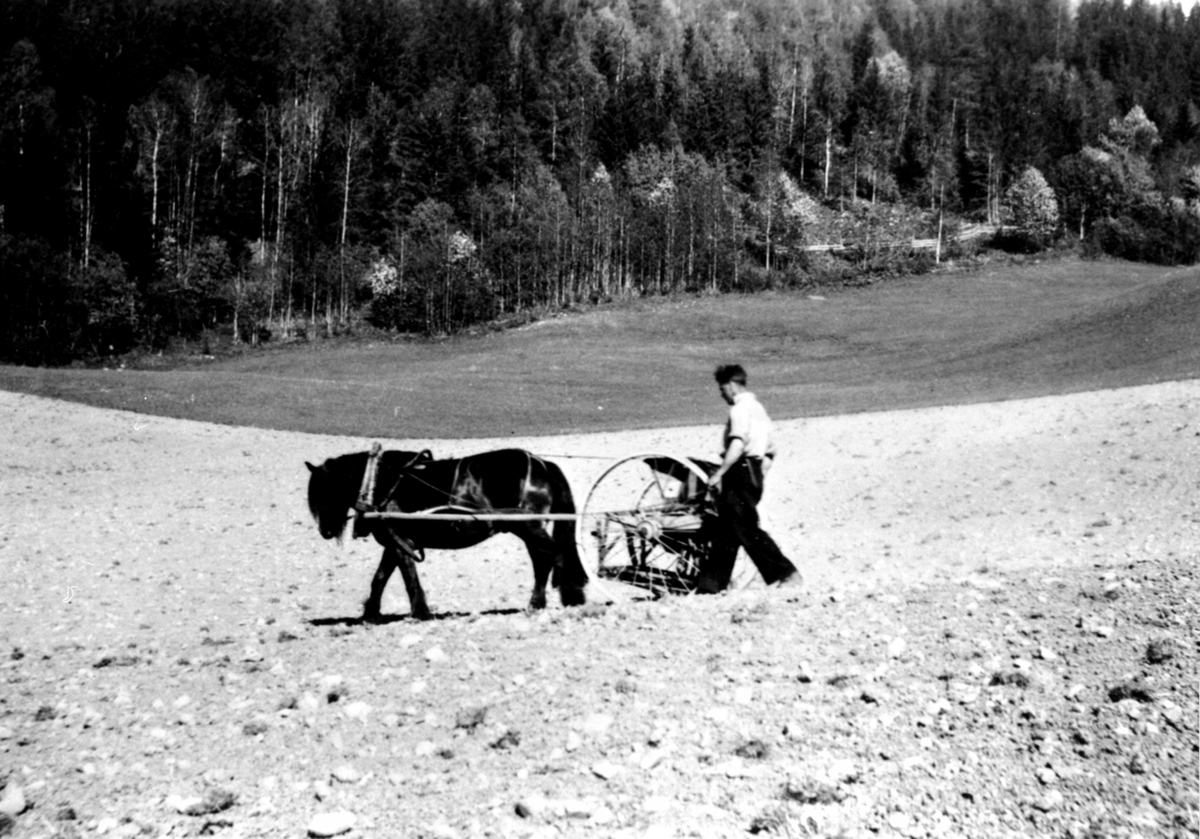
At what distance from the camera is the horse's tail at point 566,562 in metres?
11.7

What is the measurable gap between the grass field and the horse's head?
1987cm

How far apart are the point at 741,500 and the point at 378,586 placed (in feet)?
12.3

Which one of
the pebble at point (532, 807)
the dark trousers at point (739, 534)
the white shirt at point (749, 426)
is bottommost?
the pebble at point (532, 807)

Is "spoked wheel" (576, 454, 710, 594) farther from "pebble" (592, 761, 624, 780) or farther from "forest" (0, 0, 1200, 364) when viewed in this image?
"forest" (0, 0, 1200, 364)

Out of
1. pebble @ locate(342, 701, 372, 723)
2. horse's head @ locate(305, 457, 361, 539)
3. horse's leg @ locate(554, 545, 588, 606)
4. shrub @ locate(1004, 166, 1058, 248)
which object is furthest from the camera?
shrub @ locate(1004, 166, 1058, 248)

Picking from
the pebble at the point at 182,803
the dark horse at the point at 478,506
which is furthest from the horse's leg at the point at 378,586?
the pebble at the point at 182,803

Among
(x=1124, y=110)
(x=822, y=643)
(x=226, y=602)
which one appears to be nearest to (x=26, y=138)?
(x=226, y=602)

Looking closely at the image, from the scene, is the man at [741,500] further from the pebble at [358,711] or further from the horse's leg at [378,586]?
the pebble at [358,711]

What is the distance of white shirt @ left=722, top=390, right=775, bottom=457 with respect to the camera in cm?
1081

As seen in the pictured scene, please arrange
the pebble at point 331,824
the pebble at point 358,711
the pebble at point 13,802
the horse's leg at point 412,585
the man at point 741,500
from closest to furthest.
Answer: the pebble at point 331,824, the pebble at point 13,802, the pebble at point 358,711, the man at point 741,500, the horse's leg at point 412,585

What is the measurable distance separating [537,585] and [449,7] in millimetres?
185090

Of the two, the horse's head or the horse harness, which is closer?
the horse harness

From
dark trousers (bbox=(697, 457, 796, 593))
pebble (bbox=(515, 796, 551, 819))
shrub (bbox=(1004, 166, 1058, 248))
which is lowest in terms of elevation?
pebble (bbox=(515, 796, 551, 819))

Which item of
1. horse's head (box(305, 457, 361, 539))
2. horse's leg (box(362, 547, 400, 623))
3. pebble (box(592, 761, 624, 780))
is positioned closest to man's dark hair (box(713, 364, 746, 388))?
horse's leg (box(362, 547, 400, 623))
